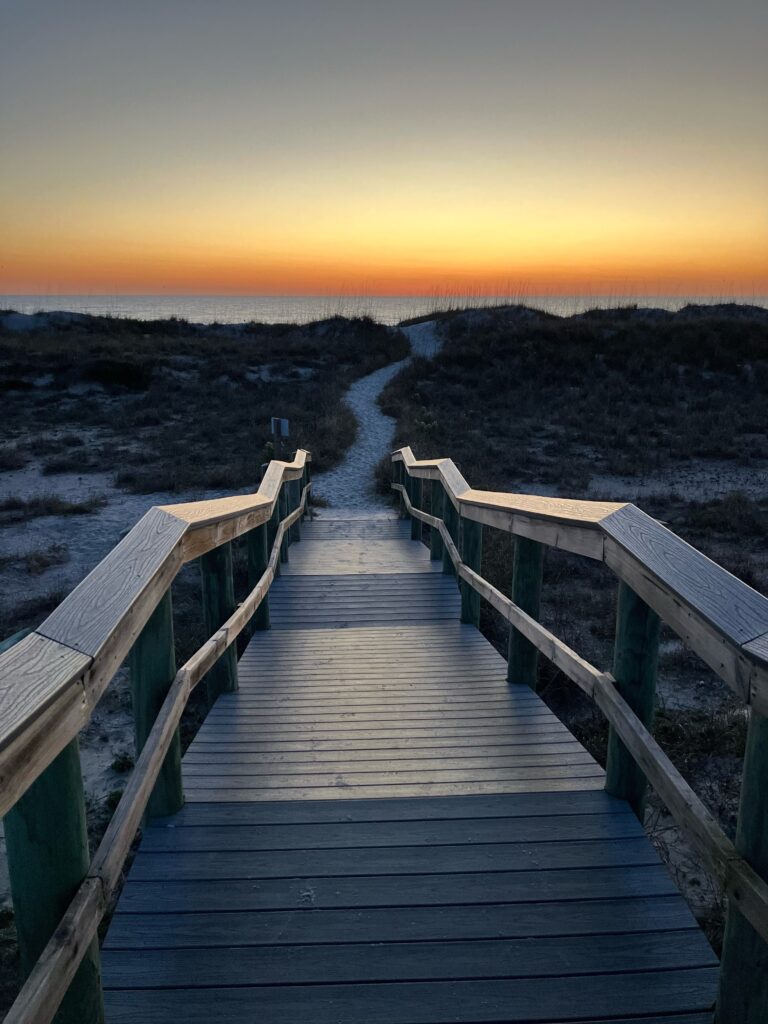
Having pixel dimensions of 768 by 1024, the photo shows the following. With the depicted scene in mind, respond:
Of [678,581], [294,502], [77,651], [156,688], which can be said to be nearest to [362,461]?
[294,502]

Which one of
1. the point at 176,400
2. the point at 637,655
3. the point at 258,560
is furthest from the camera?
the point at 176,400

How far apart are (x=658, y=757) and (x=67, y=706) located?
1.57 m

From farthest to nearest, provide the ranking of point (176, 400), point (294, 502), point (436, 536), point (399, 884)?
1. point (176, 400)
2. point (294, 502)
3. point (436, 536)
4. point (399, 884)

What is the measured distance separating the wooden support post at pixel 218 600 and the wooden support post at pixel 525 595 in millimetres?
1453

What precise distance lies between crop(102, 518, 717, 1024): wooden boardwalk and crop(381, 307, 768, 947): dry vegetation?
1180mm

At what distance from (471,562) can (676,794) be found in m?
3.39

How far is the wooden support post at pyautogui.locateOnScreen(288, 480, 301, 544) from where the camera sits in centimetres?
930

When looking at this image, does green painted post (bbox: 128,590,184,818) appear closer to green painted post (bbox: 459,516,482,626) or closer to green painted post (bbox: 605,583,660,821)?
green painted post (bbox: 605,583,660,821)

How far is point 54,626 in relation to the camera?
161 cm

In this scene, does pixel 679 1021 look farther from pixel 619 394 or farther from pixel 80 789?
pixel 619 394

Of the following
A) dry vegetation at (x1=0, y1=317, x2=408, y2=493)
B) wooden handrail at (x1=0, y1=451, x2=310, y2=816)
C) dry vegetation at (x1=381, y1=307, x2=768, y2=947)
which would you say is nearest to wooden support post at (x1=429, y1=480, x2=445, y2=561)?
dry vegetation at (x1=381, y1=307, x2=768, y2=947)

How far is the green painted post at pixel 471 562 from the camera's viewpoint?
17.0 ft

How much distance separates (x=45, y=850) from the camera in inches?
58.4

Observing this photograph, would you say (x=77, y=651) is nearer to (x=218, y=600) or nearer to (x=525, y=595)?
(x=218, y=600)
